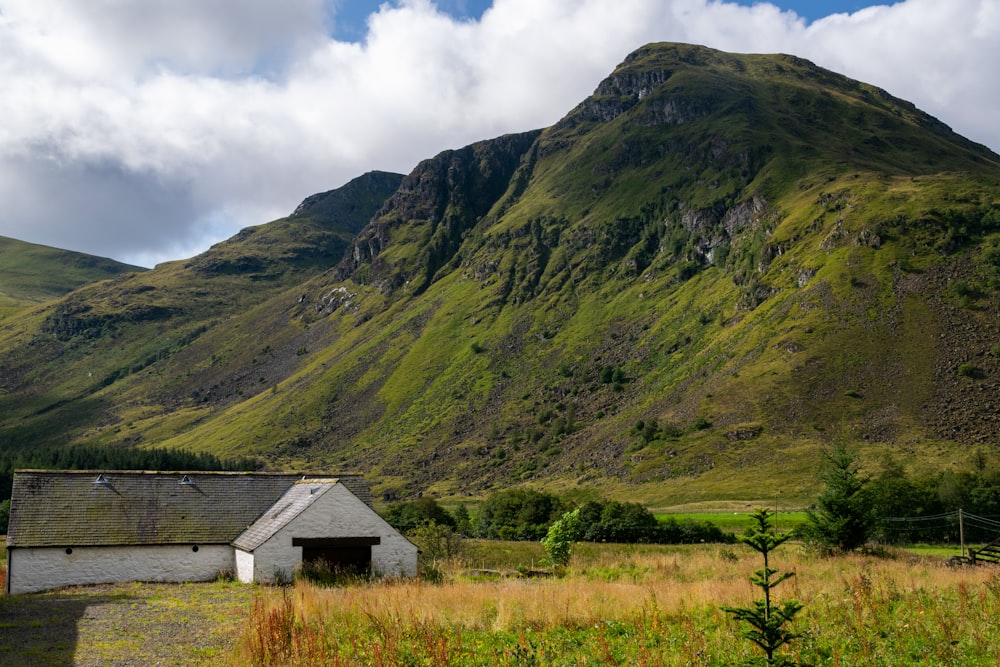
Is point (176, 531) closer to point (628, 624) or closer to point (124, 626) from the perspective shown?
point (124, 626)

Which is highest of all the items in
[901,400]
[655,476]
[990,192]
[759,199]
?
[759,199]

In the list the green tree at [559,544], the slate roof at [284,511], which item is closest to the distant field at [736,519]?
the green tree at [559,544]

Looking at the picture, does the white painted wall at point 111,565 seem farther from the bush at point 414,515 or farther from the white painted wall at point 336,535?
the bush at point 414,515

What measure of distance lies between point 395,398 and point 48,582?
155 m

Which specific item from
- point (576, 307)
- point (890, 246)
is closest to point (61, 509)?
point (890, 246)

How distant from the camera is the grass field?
38.0ft

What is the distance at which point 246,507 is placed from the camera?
37.2m

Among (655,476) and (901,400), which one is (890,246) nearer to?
(901,400)

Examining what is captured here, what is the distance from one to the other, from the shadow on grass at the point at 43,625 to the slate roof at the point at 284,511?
593 centimetres

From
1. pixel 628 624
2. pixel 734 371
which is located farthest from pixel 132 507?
pixel 734 371

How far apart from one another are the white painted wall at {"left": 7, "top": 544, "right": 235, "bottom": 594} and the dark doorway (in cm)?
551

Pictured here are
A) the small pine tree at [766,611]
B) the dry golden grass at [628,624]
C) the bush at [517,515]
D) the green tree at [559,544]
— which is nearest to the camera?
the small pine tree at [766,611]

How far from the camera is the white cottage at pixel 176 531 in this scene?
104ft

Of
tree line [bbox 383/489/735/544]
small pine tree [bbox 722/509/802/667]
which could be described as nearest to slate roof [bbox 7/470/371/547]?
tree line [bbox 383/489/735/544]
